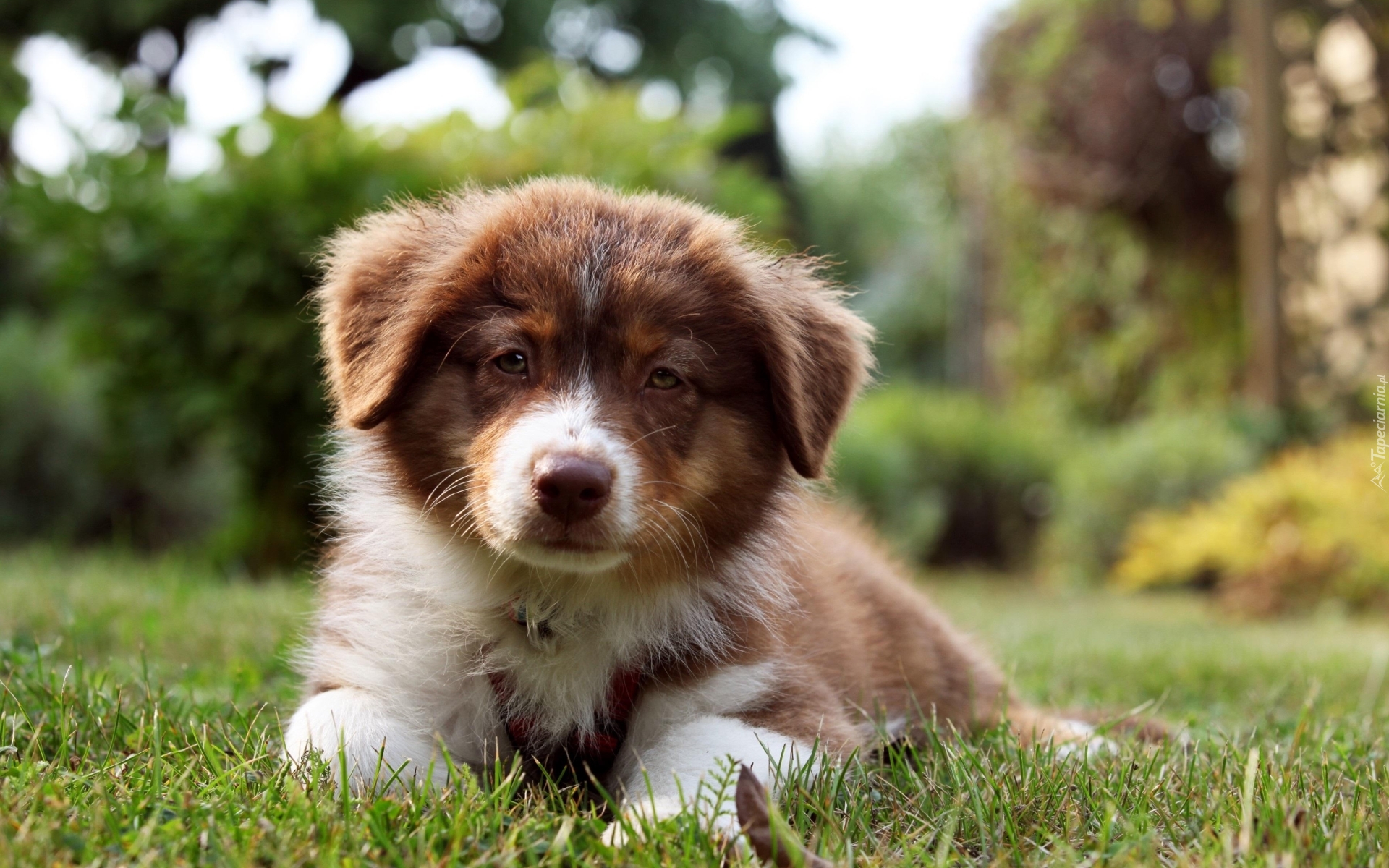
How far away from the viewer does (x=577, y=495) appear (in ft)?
8.01

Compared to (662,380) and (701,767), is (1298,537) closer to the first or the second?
(662,380)

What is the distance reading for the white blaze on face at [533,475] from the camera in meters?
2.47

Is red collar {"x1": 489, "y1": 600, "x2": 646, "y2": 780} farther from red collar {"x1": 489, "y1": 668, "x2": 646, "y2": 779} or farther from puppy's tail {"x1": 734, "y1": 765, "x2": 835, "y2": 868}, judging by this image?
puppy's tail {"x1": 734, "y1": 765, "x2": 835, "y2": 868}

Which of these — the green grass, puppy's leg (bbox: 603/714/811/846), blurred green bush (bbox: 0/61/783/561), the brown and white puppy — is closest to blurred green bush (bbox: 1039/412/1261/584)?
blurred green bush (bbox: 0/61/783/561)

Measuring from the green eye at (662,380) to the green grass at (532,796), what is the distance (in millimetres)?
965

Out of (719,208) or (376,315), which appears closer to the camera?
(376,315)

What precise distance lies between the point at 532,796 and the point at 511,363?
0.99 m

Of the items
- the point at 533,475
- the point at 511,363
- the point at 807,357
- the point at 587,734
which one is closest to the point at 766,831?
the point at 587,734

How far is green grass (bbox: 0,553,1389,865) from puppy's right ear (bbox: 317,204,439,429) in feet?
2.84

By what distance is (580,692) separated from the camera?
2.79m

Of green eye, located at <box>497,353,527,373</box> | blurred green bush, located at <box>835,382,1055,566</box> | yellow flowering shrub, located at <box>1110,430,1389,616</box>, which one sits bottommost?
blurred green bush, located at <box>835,382,1055,566</box>

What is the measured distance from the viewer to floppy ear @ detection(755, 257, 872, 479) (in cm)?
294

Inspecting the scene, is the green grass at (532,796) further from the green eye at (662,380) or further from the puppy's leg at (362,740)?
the green eye at (662,380)

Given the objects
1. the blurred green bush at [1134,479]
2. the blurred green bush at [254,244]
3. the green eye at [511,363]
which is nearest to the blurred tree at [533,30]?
the blurred green bush at [254,244]
